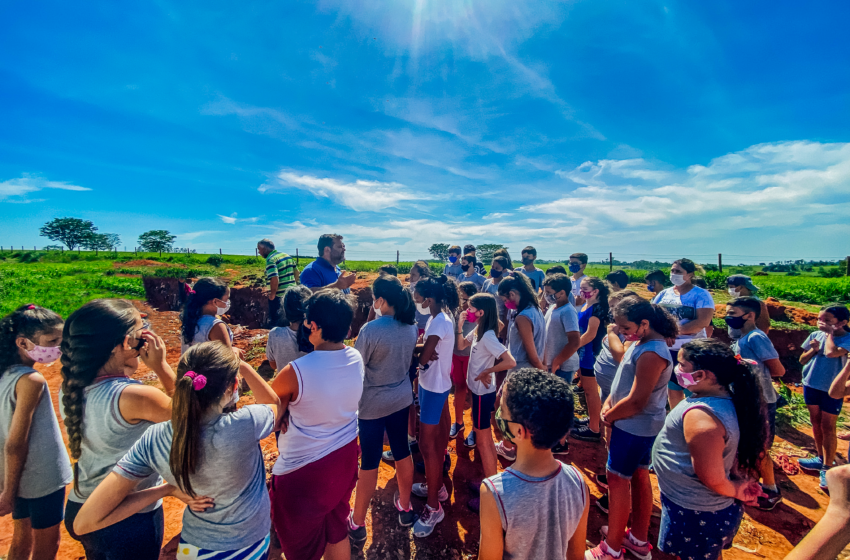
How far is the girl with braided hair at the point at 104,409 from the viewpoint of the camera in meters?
1.67

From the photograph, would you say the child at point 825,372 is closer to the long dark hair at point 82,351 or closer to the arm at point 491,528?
the arm at point 491,528

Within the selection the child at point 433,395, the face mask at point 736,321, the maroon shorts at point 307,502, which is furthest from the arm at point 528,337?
the face mask at point 736,321

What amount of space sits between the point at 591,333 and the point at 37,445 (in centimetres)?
494

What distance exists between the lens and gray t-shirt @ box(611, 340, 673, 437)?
2383mm

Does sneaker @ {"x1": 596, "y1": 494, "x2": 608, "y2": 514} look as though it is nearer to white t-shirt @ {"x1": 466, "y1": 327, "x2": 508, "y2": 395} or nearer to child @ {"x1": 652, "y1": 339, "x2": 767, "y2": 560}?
child @ {"x1": 652, "y1": 339, "x2": 767, "y2": 560}

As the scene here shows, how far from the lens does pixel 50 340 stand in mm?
2055

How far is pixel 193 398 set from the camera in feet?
4.68

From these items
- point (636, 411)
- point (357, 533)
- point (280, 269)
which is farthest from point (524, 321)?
point (280, 269)

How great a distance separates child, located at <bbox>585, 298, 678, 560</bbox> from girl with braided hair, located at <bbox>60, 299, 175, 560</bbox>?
2.86 metres

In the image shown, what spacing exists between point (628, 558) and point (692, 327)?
101 inches

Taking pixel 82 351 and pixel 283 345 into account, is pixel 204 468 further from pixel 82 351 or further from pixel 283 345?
pixel 283 345

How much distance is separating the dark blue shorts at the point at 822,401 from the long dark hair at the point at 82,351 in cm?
620

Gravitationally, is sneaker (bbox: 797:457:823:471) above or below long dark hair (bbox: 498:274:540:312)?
below

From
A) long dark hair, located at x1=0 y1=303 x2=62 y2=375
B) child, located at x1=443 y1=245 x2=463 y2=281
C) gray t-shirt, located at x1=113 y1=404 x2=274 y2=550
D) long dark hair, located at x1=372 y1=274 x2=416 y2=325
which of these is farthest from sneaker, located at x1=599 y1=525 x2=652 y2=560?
child, located at x1=443 y1=245 x2=463 y2=281
